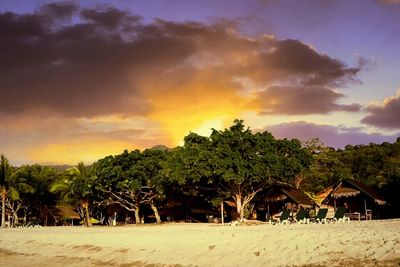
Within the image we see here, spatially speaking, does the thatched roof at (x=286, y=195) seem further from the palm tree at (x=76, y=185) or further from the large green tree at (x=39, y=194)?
the large green tree at (x=39, y=194)

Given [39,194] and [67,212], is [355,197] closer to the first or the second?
[39,194]

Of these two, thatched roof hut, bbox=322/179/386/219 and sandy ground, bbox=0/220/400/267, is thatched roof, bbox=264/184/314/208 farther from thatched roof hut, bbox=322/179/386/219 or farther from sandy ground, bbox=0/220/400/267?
sandy ground, bbox=0/220/400/267

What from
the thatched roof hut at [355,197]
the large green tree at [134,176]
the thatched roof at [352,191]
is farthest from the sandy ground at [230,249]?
the thatched roof hut at [355,197]

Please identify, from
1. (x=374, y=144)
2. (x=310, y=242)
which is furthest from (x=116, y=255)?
(x=374, y=144)

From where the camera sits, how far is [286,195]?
39.5m

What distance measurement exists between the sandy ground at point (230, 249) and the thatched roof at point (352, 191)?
16.2 m

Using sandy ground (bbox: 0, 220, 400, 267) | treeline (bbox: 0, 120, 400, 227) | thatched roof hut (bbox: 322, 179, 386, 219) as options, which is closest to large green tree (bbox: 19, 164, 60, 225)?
treeline (bbox: 0, 120, 400, 227)

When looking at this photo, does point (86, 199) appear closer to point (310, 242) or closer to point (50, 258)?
point (50, 258)

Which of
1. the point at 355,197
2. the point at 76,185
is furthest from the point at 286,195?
the point at 76,185

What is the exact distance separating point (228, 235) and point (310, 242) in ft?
16.1

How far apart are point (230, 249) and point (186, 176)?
1773 centimetres

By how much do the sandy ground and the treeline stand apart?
35.9 feet

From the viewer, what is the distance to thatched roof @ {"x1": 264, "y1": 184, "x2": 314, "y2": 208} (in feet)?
127

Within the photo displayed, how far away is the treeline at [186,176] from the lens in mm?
34562
